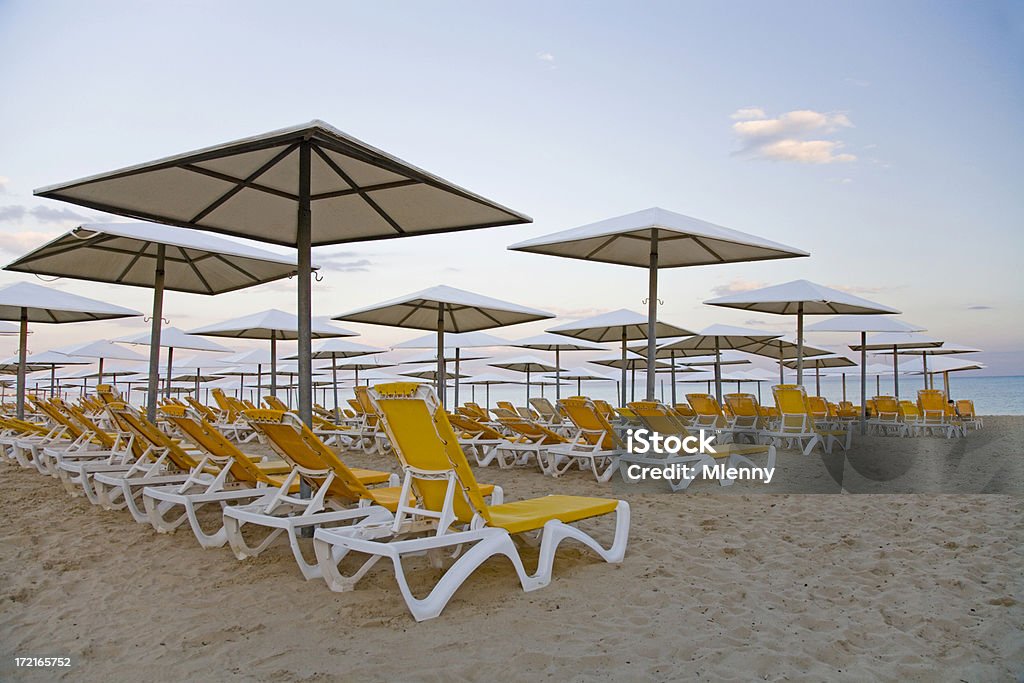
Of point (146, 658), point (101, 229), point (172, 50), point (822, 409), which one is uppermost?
point (172, 50)

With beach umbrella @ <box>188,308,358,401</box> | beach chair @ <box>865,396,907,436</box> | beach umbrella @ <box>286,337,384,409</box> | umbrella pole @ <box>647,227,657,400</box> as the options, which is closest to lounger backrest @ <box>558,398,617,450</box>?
umbrella pole @ <box>647,227,657,400</box>

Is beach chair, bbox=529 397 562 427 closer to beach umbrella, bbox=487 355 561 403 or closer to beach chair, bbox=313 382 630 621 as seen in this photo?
beach umbrella, bbox=487 355 561 403

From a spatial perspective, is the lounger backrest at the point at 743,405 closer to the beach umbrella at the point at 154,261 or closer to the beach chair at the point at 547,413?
the beach chair at the point at 547,413

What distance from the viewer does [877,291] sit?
1364cm

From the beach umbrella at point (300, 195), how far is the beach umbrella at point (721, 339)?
8210 mm

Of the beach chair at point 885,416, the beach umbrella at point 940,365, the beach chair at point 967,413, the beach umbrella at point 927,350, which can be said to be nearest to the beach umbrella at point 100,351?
the beach chair at point 885,416

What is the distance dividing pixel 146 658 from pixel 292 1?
4.99 metres

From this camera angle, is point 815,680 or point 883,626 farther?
point 883,626

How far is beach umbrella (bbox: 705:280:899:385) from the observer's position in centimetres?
908

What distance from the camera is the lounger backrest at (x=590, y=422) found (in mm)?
6934

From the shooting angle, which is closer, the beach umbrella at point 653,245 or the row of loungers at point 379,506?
the row of loungers at point 379,506

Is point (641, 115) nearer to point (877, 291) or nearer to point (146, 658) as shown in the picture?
point (877, 291)

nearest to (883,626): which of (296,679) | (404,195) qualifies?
(296,679)

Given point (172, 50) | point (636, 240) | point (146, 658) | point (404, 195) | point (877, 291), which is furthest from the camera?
point (877, 291)
